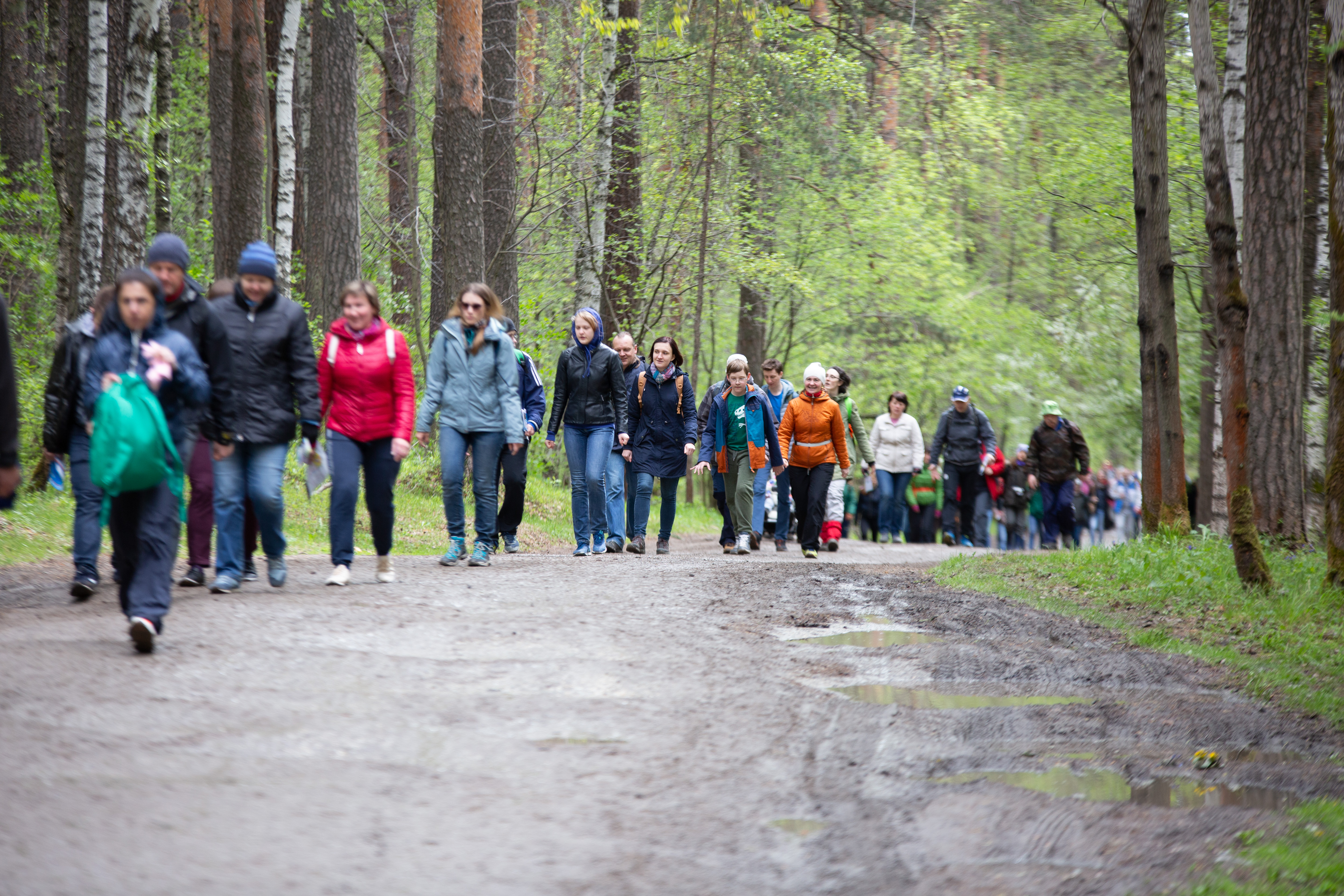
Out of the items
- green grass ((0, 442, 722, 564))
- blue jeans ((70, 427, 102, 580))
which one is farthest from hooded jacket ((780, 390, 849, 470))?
blue jeans ((70, 427, 102, 580))

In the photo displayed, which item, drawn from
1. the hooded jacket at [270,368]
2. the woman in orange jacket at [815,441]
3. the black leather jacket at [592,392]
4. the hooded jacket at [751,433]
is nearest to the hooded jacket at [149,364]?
the hooded jacket at [270,368]

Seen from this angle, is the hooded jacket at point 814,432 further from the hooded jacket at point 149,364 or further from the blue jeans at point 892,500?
the hooded jacket at point 149,364

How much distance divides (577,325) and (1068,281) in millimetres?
22561

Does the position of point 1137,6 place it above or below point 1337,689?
above

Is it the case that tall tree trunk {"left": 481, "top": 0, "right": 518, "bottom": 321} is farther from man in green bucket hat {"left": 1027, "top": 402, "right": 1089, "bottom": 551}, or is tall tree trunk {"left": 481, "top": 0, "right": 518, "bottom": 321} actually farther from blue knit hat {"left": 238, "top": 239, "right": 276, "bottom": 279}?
blue knit hat {"left": 238, "top": 239, "right": 276, "bottom": 279}

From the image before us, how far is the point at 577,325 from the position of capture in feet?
38.3

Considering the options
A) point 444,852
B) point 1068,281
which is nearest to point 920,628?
point 444,852

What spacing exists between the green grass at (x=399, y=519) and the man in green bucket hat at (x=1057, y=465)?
5.74m

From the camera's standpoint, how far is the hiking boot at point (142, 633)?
5715mm

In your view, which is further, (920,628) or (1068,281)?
(1068,281)

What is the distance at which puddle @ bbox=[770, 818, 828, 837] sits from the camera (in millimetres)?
4184

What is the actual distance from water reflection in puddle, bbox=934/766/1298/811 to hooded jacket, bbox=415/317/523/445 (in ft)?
17.6

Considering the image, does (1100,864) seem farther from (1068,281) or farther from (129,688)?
(1068,281)

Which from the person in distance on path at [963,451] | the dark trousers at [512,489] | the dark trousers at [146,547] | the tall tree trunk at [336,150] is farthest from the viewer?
the person in distance on path at [963,451]
